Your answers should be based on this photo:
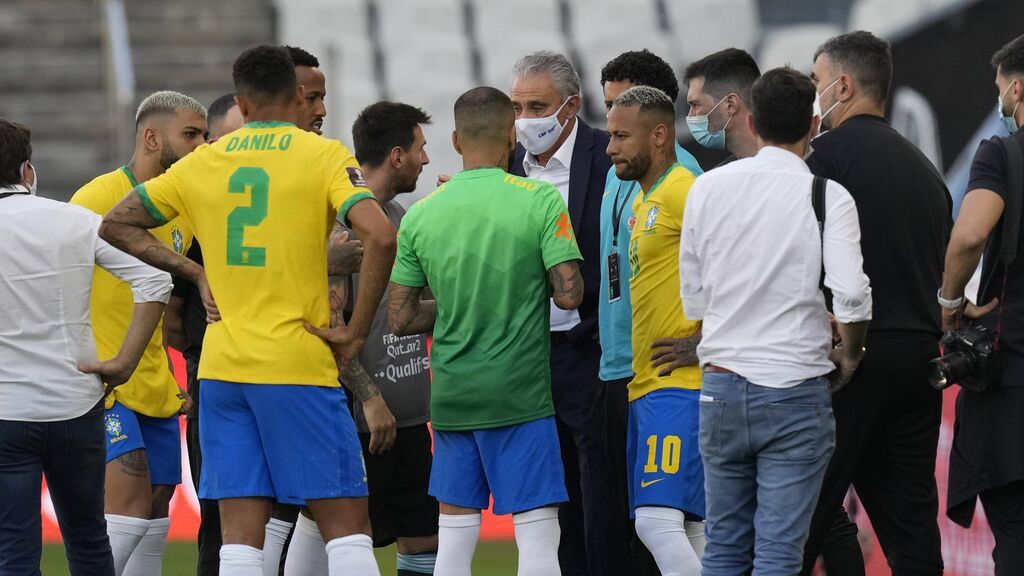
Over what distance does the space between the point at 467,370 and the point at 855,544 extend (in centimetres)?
159

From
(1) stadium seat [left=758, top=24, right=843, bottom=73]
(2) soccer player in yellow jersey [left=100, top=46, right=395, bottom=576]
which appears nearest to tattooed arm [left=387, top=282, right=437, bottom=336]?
(2) soccer player in yellow jersey [left=100, top=46, right=395, bottom=576]

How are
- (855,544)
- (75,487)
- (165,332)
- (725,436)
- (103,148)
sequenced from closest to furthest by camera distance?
1. (725,436)
2. (75,487)
3. (855,544)
4. (165,332)
5. (103,148)

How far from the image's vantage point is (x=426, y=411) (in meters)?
5.28

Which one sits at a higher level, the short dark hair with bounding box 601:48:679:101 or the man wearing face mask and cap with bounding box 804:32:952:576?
the short dark hair with bounding box 601:48:679:101

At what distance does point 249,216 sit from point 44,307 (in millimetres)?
815

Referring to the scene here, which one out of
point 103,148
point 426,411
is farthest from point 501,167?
point 103,148

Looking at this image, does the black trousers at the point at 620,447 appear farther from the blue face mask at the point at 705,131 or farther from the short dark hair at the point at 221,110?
the short dark hair at the point at 221,110

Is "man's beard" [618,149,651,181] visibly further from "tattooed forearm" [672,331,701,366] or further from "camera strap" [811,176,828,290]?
"camera strap" [811,176,828,290]

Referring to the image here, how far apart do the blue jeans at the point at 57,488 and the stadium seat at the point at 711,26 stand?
907 centimetres

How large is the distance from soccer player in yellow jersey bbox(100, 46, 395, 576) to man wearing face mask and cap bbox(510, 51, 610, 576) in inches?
46.5

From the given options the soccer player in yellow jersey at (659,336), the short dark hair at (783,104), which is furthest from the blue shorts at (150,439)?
the short dark hair at (783,104)

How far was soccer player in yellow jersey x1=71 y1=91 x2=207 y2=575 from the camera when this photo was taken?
17.0 ft

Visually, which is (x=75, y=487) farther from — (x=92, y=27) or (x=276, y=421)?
(x=92, y=27)

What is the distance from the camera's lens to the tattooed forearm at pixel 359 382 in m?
4.91
